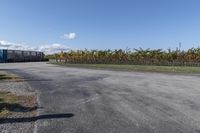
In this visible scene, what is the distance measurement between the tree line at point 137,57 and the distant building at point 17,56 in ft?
37.5

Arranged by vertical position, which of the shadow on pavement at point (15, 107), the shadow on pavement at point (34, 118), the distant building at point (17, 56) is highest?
the distant building at point (17, 56)

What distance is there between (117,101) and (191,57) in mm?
45669

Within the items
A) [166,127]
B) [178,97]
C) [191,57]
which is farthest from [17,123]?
[191,57]

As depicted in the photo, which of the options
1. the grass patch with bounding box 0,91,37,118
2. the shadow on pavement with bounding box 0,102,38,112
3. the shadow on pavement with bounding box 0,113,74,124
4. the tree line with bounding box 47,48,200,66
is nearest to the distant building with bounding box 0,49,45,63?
the tree line with bounding box 47,48,200,66

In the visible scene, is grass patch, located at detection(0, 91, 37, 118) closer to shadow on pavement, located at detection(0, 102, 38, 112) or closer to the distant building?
shadow on pavement, located at detection(0, 102, 38, 112)

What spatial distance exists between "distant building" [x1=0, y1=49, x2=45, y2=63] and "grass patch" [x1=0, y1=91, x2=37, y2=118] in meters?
53.0

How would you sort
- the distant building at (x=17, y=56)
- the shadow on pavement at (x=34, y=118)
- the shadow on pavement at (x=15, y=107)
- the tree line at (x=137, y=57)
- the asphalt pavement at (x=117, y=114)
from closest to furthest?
the asphalt pavement at (x=117, y=114) → the shadow on pavement at (x=34, y=118) → the shadow on pavement at (x=15, y=107) → the tree line at (x=137, y=57) → the distant building at (x=17, y=56)

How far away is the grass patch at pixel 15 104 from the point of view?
7.32 metres

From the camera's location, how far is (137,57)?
57375mm

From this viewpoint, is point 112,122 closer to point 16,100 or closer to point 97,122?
point 97,122

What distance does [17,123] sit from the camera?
6105mm

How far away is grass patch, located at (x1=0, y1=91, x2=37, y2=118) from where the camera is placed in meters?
7.32

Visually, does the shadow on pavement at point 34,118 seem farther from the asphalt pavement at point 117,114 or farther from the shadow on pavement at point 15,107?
the shadow on pavement at point 15,107

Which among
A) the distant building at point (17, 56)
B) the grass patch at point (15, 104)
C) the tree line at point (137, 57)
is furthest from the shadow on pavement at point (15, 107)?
the distant building at point (17, 56)
